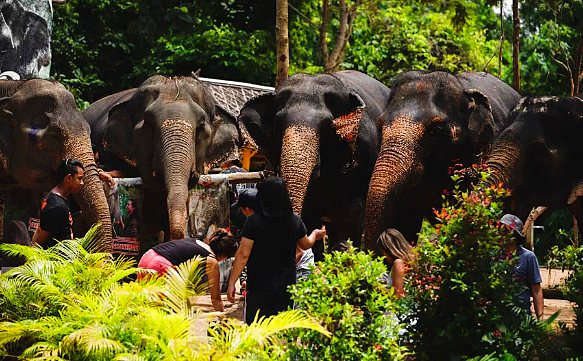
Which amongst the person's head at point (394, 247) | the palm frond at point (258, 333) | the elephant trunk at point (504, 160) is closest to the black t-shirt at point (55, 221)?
the person's head at point (394, 247)

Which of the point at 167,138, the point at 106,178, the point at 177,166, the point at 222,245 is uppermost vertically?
the point at 167,138

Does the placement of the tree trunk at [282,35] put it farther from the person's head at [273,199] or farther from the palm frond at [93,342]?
the palm frond at [93,342]

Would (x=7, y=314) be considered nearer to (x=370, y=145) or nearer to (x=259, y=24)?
(x=370, y=145)

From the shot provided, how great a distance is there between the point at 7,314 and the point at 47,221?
161 centimetres

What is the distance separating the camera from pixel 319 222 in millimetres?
14742

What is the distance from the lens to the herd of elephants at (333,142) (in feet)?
41.4

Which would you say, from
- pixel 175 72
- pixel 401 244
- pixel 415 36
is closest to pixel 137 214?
pixel 401 244

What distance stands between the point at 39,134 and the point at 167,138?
146cm

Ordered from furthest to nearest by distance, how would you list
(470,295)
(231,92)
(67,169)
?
1. (231,92)
2. (67,169)
3. (470,295)

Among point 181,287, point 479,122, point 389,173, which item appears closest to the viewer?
point 181,287

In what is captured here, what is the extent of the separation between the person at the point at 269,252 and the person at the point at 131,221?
16.7 feet

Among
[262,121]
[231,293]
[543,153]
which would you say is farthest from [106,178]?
[543,153]

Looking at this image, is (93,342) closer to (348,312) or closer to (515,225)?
(348,312)

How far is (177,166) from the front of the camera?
13.9m
